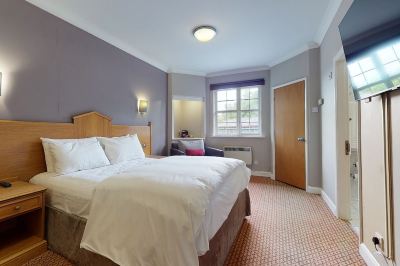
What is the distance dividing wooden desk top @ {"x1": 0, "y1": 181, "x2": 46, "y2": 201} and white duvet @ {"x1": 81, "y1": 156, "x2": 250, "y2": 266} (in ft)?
2.19

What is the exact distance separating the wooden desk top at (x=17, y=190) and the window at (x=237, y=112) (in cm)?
389

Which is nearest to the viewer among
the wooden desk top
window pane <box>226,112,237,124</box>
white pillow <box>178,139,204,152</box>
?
the wooden desk top

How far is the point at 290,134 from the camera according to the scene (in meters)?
3.88

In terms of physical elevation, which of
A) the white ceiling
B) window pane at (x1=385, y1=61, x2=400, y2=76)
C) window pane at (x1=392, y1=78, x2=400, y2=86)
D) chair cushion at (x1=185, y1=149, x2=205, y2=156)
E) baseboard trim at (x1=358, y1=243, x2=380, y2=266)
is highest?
the white ceiling

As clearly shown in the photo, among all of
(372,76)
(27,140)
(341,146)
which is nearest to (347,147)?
(341,146)

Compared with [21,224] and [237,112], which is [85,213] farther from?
[237,112]

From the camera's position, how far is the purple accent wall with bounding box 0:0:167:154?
197cm

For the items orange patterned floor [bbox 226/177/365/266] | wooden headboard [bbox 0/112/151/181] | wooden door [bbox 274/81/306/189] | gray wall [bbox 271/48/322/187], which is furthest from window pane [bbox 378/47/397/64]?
wooden headboard [bbox 0/112/151/181]

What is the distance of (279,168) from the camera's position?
165 inches

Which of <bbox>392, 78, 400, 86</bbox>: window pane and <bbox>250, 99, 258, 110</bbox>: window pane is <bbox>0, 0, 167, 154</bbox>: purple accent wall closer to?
<bbox>250, 99, 258, 110</bbox>: window pane

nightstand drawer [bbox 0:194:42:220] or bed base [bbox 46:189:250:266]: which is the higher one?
nightstand drawer [bbox 0:194:42:220]

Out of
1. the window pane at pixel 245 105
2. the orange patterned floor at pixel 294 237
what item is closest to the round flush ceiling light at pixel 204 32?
the window pane at pixel 245 105

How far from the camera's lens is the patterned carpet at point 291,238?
5.51ft

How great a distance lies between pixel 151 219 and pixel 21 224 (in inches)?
67.5
